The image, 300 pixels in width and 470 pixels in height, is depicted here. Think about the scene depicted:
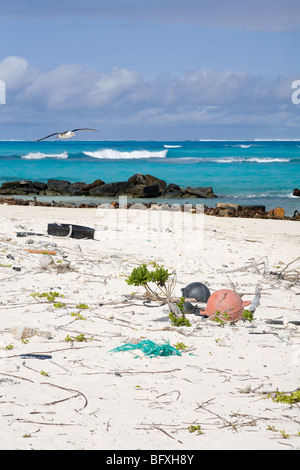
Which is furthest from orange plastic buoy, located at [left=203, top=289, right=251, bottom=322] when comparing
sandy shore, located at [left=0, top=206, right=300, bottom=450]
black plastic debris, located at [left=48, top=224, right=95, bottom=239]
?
black plastic debris, located at [left=48, top=224, right=95, bottom=239]

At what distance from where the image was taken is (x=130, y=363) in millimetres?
4145

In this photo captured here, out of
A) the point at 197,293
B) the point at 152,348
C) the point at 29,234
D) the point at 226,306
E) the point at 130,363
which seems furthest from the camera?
the point at 29,234

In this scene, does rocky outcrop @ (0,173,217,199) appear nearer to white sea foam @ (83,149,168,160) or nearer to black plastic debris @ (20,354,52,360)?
black plastic debris @ (20,354,52,360)

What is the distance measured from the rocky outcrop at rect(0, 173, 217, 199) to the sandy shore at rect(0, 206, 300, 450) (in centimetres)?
1674

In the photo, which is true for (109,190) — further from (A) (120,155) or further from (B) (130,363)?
(A) (120,155)

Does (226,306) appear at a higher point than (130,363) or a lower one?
higher

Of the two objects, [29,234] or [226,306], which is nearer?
[226,306]

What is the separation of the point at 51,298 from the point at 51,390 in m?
2.18

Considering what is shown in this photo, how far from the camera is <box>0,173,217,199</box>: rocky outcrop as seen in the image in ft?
82.4

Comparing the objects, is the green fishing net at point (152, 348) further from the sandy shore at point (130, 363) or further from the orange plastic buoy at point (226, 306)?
the orange plastic buoy at point (226, 306)

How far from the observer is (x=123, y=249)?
900 cm

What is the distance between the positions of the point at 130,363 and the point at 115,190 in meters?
21.5

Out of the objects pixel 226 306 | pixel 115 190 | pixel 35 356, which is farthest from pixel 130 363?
pixel 115 190
